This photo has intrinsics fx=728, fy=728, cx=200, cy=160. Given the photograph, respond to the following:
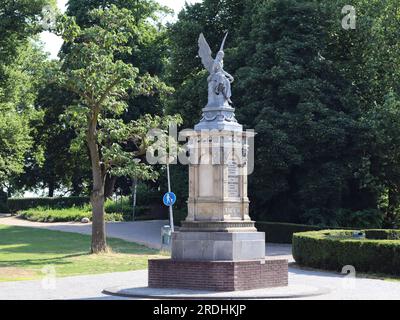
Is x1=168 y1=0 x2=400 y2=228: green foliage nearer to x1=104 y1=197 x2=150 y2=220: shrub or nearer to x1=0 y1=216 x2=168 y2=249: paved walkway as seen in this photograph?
x1=0 y1=216 x2=168 y2=249: paved walkway

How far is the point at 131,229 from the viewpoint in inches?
1955

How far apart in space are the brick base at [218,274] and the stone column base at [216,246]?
Result: 0.57 meters

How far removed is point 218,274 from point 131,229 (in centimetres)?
3103

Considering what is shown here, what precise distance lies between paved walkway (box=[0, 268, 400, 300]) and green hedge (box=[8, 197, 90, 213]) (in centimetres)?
3968

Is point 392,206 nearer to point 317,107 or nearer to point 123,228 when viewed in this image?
point 317,107

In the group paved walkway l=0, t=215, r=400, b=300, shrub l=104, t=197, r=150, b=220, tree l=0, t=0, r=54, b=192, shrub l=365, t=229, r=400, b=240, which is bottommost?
paved walkway l=0, t=215, r=400, b=300

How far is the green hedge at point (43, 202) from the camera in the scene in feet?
213

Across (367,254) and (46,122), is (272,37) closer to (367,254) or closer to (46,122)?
(367,254)

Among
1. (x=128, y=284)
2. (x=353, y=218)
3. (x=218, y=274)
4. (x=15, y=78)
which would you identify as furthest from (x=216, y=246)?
(x=15, y=78)

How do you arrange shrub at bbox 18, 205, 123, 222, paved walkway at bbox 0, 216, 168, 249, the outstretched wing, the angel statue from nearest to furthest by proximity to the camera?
the angel statue → the outstretched wing → paved walkway at bbox 0, 216, 168, 249 → shrub at bbox 18, 205, 123, 222

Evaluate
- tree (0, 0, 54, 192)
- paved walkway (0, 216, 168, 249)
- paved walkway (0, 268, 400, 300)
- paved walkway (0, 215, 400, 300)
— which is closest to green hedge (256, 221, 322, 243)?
paved walkway (0, 216, 168, 249)

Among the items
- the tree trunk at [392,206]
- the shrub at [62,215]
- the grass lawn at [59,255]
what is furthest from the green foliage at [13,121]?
the tree trunk at [392,206]

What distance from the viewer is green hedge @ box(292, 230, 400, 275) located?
26.0 metres

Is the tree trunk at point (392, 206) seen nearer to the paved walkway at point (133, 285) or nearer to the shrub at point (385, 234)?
Result: the shrub at point (385, 234)
